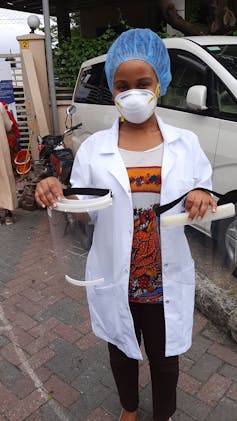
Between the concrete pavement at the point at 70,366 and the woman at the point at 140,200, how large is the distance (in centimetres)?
62

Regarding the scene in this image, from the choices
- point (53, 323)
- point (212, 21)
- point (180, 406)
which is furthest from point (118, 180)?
point (212, 21)

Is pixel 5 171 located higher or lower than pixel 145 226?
lower

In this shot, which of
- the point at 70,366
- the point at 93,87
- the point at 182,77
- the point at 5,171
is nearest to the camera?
the point at 70,366

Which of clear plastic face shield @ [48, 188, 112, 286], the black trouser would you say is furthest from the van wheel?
clear plastic face shield @ [48, 188, 112, 286]

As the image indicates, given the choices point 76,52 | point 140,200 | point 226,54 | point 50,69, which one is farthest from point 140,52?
point 76,52

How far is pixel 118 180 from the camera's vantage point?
5.04 feet

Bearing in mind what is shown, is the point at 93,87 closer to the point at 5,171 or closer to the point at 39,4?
the point at 5,171

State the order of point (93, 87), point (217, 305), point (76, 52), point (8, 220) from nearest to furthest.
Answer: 1. point (217, 305)
2. point (8, 220)
3. point (93, 87)
4. point (76, 52)

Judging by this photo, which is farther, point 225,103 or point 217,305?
point 225,103

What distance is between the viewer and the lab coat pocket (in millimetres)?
1720

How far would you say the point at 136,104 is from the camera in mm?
1514

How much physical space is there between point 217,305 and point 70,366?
41.0 inches

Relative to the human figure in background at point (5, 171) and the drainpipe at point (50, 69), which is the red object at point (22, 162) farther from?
the drainpipe at point (50, 69)

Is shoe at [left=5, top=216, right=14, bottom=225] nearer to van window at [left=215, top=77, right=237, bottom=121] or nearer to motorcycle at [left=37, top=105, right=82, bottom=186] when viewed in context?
motorcycle at [left=37, top=105, right=82, bottom=186]
